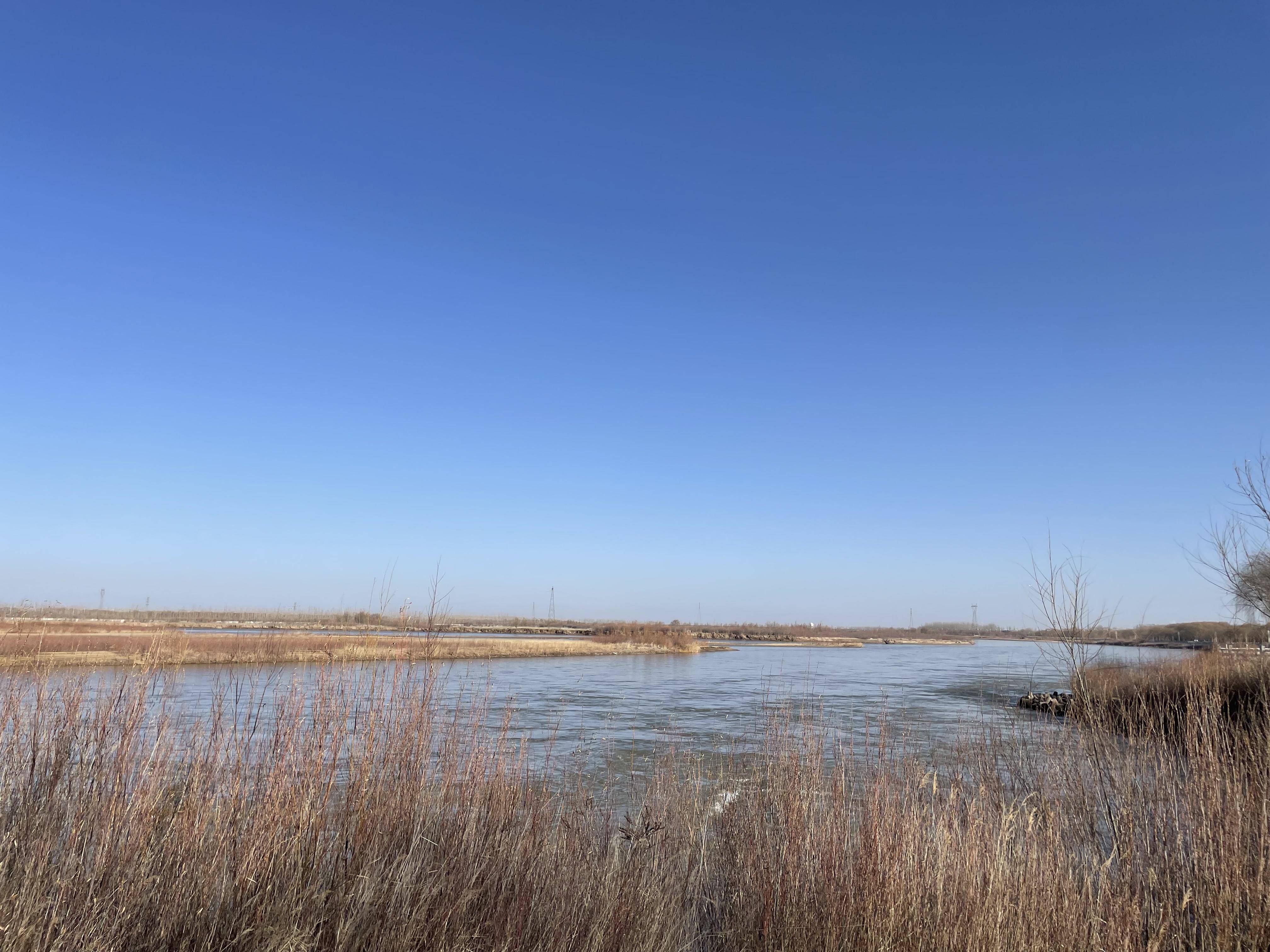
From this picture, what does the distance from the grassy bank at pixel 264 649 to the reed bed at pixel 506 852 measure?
18.8 inches

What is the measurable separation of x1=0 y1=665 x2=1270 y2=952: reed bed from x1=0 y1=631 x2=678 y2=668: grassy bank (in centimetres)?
48

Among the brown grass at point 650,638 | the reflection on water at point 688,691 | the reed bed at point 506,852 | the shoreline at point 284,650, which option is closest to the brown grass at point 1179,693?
the reed bed at point 506,852

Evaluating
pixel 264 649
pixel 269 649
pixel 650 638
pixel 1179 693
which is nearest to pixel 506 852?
pixel 1179 693

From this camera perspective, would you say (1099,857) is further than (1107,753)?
No

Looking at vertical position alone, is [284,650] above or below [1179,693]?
below

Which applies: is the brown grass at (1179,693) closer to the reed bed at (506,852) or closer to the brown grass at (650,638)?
the reed bed at (506,852)

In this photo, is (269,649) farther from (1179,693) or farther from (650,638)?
(650,638)

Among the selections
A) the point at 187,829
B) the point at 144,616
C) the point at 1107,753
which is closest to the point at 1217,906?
the point at 1107,753

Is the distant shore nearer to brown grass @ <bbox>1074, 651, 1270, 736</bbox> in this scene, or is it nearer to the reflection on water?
the reflection on water

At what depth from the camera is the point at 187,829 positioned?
4.38 m

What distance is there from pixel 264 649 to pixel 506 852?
31.9 m

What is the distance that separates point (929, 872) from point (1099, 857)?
1.95 meters

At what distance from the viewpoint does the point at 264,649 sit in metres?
32.6

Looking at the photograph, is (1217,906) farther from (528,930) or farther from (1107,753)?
(528,930)
